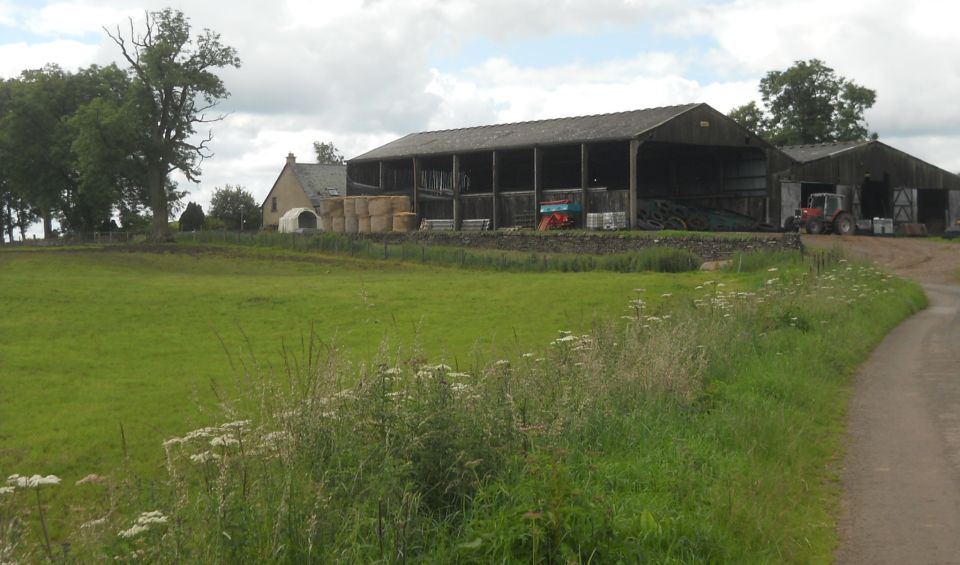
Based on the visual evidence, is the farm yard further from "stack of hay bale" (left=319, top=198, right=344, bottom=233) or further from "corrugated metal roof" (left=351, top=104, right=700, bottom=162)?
"stack of hay bale" (left=319, top=198, right=344, bottom=233)

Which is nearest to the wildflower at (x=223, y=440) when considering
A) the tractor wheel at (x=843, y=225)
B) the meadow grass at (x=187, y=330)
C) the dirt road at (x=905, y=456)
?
the meadow grass at (x=187, y=330)

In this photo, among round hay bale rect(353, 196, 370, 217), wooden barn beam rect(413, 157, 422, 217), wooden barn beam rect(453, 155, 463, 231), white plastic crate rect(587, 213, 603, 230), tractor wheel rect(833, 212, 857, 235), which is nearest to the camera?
white plastic crate rect(587, 213, 603, 230)

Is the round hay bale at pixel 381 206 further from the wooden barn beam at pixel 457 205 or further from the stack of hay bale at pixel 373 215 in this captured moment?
the wooden barn beam at pixel 457 205

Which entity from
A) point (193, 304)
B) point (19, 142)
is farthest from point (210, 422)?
point (19, 142)

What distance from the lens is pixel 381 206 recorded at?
5681 centimetres

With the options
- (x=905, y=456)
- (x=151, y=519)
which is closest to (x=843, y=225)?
(x=905, y=456)

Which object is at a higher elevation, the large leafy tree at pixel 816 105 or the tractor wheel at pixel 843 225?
the large leafy tree at pixel 816 105

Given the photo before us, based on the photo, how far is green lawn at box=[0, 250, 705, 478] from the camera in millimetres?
12188

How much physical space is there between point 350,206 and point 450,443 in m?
53.1

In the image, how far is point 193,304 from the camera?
2589cm

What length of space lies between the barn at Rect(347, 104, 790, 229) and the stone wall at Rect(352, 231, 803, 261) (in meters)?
4.65

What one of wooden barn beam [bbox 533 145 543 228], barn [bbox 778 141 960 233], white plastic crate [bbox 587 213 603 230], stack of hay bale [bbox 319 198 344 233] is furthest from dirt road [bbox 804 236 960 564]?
stack of hay bale [bbox 319 198 344 233]

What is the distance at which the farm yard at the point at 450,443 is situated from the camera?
5902 millimetres

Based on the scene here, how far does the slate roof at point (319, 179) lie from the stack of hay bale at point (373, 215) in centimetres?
2119
